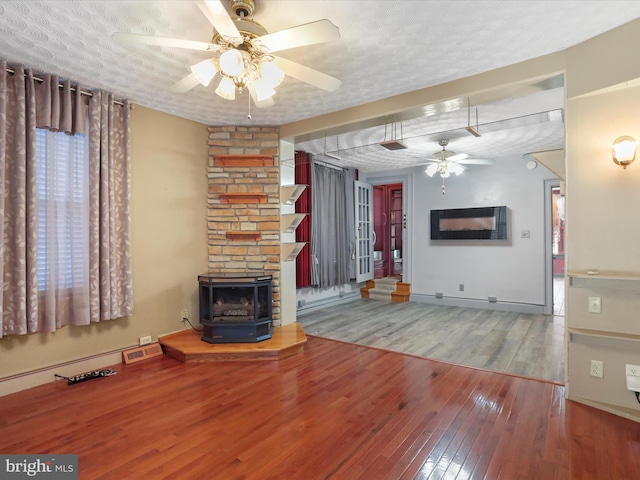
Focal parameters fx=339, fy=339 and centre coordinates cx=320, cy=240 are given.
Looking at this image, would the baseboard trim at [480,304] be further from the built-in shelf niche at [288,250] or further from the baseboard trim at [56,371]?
the baseboard trim at [56,371]

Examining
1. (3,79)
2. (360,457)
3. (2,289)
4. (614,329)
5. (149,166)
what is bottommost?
(360,457)

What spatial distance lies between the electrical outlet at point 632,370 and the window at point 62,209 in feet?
13.5

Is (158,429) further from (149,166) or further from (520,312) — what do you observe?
(520,312)

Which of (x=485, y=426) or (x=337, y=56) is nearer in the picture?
(x=485, y=426)

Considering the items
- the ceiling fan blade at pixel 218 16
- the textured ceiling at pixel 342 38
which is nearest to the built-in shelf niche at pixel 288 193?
the textured ceiling at pixel 342 38

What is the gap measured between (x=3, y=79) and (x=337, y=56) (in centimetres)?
245

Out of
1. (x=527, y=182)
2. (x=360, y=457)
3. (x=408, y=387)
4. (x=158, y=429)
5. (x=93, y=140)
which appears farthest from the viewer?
(x=527, y=182)

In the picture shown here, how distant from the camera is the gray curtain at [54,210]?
2561mm

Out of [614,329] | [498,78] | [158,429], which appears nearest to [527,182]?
[498,78]

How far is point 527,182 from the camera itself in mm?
5258

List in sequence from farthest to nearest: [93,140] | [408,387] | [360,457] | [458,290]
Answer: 1. [458,290]
2. [93,140]
3. [408,387]
4. [360,457]

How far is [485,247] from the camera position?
5645mm

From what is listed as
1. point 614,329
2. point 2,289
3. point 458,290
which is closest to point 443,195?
point 458,290

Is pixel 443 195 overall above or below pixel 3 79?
below
